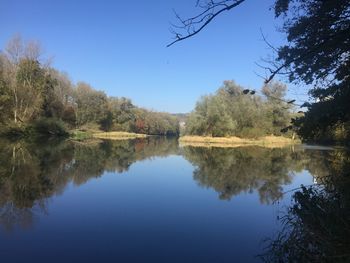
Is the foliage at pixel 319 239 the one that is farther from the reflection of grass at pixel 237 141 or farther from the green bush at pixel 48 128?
the reflection of grass at pixel 237 141

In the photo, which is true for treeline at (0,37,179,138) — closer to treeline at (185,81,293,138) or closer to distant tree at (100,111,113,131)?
distant tree at (100,111,113,131)

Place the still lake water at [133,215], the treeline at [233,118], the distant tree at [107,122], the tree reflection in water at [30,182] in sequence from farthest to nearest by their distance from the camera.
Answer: the distant tree at [107,122], the treeline at [233,118], the tree reflection in water at [30,182], the still lake water at [133,215]

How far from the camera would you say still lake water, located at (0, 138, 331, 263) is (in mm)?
6836

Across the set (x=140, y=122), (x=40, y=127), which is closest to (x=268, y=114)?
(x=40, y=127)

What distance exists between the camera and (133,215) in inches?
386

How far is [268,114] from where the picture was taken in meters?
64.3

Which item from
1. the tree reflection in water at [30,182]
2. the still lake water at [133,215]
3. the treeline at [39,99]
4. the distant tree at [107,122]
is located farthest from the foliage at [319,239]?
the distant tree at [107,122]

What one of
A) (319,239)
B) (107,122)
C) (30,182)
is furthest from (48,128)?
(319,239)

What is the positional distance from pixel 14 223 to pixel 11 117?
40193 millimetres

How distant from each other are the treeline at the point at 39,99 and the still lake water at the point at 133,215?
Result: 92.8ft

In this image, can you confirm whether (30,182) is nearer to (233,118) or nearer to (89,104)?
(233,118)

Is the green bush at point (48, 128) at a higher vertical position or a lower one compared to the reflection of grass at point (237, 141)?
higher

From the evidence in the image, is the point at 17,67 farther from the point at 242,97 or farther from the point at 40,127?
the point at 242,97

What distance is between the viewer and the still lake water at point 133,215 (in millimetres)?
6836
